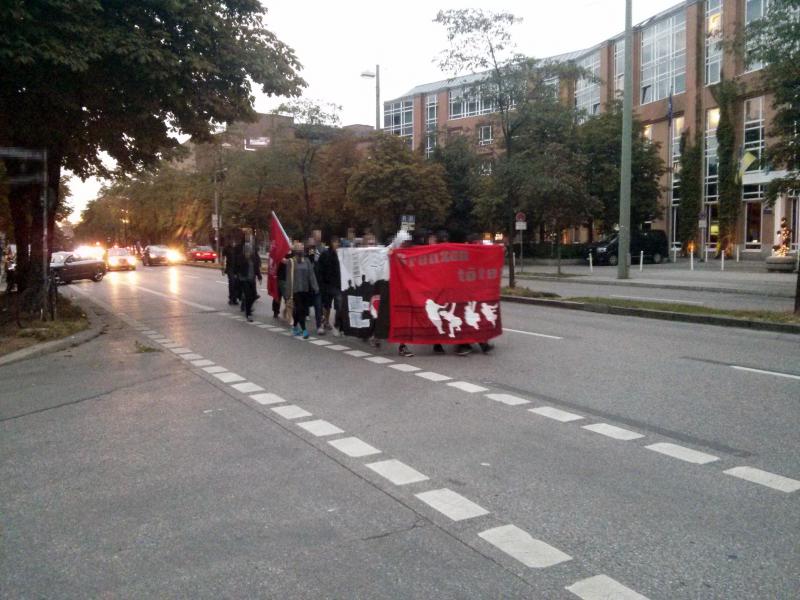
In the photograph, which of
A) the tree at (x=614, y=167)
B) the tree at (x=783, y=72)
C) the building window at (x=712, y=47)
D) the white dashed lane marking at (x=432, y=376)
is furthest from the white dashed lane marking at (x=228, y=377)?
the building window at (x=712, y=47)

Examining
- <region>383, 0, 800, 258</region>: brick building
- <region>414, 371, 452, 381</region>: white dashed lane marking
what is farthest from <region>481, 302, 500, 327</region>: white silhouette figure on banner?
<region>383, 0, 800, 258</region>: brick building

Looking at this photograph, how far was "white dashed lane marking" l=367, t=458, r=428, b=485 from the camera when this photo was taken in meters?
5.14

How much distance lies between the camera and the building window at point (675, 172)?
49.8 m

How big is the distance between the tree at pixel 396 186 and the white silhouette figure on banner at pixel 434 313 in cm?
3493

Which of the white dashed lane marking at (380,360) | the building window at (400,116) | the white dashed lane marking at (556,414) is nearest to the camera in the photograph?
the white dashed lane marking at (556,414)

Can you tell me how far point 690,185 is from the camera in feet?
155

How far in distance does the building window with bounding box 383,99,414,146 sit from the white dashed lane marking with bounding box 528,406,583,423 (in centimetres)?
7803

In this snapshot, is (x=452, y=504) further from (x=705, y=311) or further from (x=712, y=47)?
(x=712, y=47)

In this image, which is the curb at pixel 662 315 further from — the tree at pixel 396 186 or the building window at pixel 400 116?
the building window at pixel 400 116

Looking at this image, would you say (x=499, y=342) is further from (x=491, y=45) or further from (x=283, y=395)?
(x=491, y=45)

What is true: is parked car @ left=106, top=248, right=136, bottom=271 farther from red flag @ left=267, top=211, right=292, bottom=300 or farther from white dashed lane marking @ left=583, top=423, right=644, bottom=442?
white dashed lane marking @ left=583, top=423, right=644, bottom=442

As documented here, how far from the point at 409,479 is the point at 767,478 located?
2401 millimetres

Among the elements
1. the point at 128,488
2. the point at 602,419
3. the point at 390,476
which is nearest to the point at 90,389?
the point at 128,488

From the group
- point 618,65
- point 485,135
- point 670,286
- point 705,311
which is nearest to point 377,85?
point 485,135
